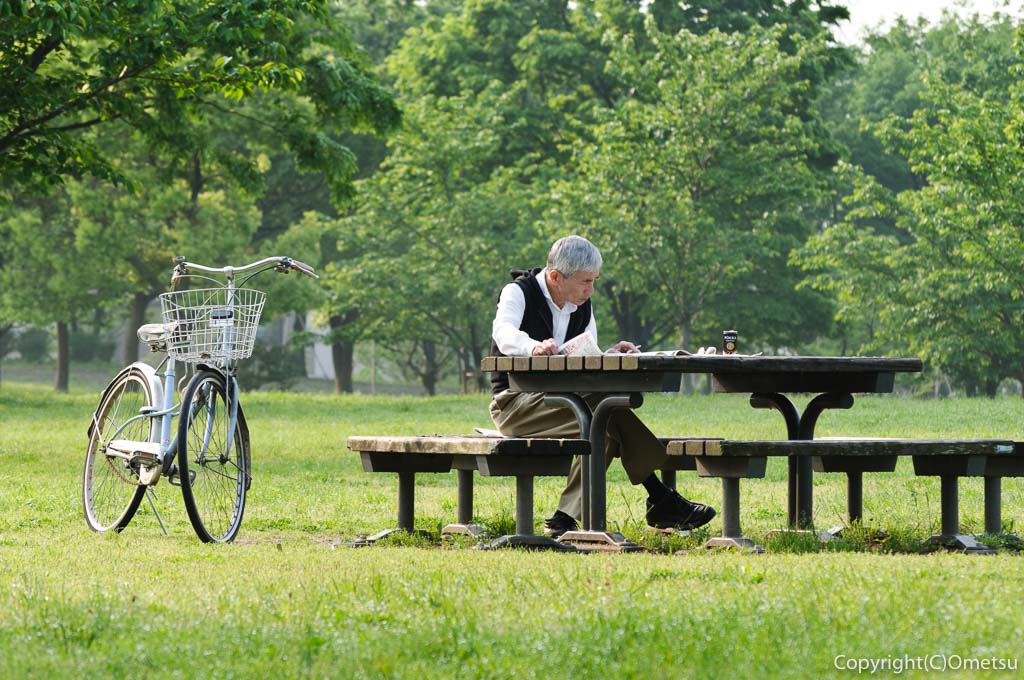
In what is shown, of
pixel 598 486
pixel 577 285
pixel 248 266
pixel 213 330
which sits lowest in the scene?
pixel 598 486

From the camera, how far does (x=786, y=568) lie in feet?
19.8

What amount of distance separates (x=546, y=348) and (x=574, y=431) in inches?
22.0

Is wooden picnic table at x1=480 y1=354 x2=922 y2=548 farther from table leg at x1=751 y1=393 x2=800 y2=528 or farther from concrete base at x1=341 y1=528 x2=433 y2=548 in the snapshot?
concrete base at x1=341 y1=528 x2=433 y2=548

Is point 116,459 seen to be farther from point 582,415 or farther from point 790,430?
point 790,430

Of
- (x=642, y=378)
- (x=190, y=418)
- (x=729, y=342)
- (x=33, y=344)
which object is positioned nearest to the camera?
(x=642, y=378)

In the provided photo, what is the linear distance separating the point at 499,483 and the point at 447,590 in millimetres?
6964

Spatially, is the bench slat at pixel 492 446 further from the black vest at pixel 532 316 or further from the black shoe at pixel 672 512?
the black shoe at pixel 672 512

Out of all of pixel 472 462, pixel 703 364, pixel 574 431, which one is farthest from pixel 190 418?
pixel 703 364

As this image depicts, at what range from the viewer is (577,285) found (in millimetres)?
7828

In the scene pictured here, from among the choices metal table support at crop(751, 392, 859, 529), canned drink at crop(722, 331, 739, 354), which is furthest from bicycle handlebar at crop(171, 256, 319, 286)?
metal table support at crop(751, 392, 859, 529)

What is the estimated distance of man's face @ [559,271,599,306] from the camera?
25.5 ft

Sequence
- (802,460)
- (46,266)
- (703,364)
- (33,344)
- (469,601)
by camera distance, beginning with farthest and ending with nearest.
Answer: (33,344)
(46,266)
(802,460)
(703,364)
(469,601)

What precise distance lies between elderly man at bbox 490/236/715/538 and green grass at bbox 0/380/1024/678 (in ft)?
0.89

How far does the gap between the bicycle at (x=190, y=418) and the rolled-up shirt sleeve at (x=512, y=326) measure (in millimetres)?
1046
